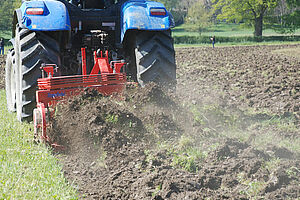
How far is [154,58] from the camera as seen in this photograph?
5.81 m

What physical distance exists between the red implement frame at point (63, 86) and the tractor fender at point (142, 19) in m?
0.60

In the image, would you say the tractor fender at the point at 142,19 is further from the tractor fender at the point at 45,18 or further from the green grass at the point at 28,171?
the green grass at the point at 28,171

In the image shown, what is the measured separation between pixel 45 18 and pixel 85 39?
45.2 inches

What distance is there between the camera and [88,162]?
4.30 meters

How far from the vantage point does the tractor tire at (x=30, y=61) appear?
5191 millimetres

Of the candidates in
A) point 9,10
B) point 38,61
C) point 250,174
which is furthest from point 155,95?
point 9,10

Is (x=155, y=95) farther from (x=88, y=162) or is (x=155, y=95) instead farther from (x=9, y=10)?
(x=9, y=10)

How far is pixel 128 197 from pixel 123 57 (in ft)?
11.6

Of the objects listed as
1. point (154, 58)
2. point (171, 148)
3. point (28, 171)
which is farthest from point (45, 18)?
point (171, 148)

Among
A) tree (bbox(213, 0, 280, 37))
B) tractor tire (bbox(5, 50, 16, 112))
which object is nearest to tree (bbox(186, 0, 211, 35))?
tree (bbox(213, 0, 280, 37))

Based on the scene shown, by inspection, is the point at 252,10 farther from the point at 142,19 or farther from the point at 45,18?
the point at 45,18

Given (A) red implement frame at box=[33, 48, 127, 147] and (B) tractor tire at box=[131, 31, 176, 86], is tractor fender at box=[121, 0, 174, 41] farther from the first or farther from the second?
(A) red implement frame at box=[33, 48, 127, 147]

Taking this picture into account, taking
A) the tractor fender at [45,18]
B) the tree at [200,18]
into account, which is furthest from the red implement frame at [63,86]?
the tree at [200,18]

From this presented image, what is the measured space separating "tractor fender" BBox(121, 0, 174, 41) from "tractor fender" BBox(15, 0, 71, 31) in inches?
35.0
